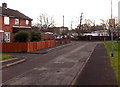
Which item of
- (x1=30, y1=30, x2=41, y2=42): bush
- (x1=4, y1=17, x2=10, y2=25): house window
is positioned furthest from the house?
(x1=30, y1=30, x2=41, y2=42): bush

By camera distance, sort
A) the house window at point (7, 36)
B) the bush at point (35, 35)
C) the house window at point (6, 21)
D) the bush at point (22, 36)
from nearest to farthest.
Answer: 1. the bush at point (22, 36)
2. the bush at point (35, 35)
3. the house window at point (7, 36)
4. the house window at point (6, 21)

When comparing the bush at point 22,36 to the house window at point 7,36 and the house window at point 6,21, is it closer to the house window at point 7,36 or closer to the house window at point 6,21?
the house window at point 7,36

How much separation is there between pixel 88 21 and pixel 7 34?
80889mm

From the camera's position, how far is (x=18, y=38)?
110 feet

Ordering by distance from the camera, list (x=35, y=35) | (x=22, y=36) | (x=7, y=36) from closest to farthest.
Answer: (x=22, y=36), (x=35, y=35), (x=7, y=36)

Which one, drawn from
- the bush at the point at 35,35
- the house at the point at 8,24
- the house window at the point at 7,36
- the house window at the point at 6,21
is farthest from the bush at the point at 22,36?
the house window at the point at 6,21

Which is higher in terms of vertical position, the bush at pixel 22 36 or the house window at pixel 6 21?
the house window at pixel 6 21

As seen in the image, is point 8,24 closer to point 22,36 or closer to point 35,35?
point 35,35

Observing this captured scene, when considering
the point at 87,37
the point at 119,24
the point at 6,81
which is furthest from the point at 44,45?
the point at 119,24

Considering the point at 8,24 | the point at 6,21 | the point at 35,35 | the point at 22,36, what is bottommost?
the point at 22,36

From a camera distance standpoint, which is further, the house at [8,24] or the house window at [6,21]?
the house window at [6,21]

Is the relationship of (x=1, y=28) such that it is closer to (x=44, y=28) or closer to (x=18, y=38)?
(x=18, y=38)

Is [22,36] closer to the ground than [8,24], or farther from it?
closer to the ground

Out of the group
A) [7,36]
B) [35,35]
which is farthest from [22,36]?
[7,36]
